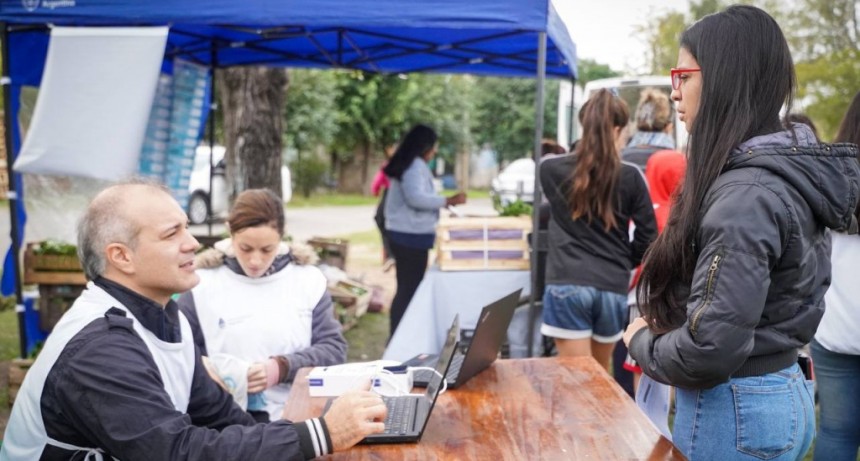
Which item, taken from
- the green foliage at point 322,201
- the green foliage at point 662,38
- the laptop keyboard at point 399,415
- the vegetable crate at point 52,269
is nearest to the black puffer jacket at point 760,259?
the laptop keyboard at point 399,415

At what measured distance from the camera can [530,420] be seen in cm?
191

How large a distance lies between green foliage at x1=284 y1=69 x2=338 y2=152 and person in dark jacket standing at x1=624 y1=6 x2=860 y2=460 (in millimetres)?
21962

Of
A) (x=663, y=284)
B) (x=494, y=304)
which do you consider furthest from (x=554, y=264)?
(x=663, y=284)

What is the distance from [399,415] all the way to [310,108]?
22.6 metres

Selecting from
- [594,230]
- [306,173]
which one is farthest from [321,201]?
[594,230]

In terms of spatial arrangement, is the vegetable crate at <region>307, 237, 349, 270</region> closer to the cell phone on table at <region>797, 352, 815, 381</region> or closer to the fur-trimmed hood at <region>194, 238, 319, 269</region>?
the fur-trimmed hood at <region>194, 238, 319, 269</region>

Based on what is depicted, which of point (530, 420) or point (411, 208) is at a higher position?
point (411, 208)

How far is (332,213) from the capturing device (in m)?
19.0

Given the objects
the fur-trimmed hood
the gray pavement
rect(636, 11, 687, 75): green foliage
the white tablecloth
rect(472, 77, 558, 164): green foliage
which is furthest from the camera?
rect(472, 77, 558, 164): green foliage

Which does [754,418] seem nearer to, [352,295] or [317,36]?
[317,36]

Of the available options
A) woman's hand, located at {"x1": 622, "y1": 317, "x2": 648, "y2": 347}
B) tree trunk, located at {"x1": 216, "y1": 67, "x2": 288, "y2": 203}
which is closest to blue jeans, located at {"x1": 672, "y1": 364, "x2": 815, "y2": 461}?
woman's hand, located at {"x1": 622, "y1": 317, "x2": 648, "y2": 347}

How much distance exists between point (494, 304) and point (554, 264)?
5.59 ft

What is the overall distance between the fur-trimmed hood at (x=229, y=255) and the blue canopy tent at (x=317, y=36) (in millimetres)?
1455

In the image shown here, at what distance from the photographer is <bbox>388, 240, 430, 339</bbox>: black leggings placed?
215 inches
